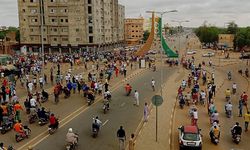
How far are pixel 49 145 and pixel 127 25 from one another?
15477 centimetres

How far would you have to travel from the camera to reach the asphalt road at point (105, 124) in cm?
1927

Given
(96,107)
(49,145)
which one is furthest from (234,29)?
(49,145)

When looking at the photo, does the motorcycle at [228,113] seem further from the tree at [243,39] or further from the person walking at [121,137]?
the tree at [243,39]

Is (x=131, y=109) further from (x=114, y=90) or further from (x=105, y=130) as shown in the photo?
(x=114, y=90)

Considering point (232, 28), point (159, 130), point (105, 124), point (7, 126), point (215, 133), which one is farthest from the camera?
point (232, 28)

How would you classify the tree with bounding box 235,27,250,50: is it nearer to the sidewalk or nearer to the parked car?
the sidewalk

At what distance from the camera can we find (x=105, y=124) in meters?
23.5

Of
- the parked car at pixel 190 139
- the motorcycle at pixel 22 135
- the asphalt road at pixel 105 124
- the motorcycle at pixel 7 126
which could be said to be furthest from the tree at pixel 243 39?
the motorcycle at pixel 22 135

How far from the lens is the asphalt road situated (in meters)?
19.3

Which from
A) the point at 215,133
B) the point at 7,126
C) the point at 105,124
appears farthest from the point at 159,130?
the point at 7,126

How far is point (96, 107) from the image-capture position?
93.7 ft

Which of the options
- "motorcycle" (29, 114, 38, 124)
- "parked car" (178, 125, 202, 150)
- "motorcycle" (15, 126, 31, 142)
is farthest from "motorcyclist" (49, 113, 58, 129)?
"parked car" (178, 125, 202, 150)

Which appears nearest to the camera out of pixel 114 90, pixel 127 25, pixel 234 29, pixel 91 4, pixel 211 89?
pixel 211 89

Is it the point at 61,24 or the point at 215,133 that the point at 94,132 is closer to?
the point at 215,133
